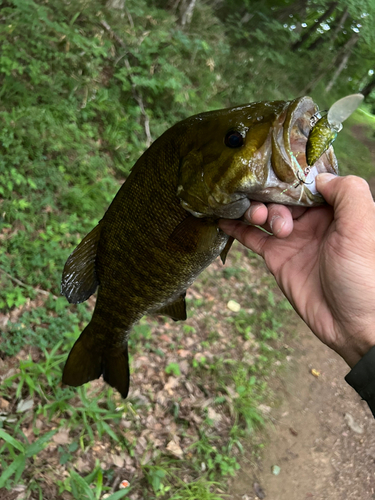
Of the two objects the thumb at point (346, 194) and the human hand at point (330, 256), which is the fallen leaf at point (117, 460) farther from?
the thumb at point (346, 194)

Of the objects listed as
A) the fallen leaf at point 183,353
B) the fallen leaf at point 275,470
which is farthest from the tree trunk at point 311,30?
the fallen leaf at point 275,470

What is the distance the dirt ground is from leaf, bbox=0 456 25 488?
1.97m

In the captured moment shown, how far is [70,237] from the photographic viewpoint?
12.4ft

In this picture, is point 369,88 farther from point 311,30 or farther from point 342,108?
point 342,108

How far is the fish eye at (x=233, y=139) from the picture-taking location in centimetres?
154

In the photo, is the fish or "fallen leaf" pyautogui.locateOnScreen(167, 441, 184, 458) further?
"fallen leaf" pyautogui.locateOnScreen(167, 441, 184, 458)

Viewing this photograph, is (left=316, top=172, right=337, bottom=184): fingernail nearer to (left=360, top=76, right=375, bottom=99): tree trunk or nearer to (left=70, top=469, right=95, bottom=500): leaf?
(left=70, top=469, right=95, bottom=500): leaf

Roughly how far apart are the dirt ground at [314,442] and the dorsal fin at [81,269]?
8.41 ft

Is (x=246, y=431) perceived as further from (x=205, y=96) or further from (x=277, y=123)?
(x=205, y=96)

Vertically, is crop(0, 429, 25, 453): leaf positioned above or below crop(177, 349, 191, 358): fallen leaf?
above

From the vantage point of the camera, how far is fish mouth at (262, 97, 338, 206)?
4.72ft

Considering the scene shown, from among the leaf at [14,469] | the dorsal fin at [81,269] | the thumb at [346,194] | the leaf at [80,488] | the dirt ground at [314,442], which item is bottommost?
the dirt ground at [314,442]

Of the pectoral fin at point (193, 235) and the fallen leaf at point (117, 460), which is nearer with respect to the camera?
the pectoral fin at point (193, 235)

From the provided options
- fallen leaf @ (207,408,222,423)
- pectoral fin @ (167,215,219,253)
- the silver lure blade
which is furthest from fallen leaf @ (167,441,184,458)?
the silver lure blade
